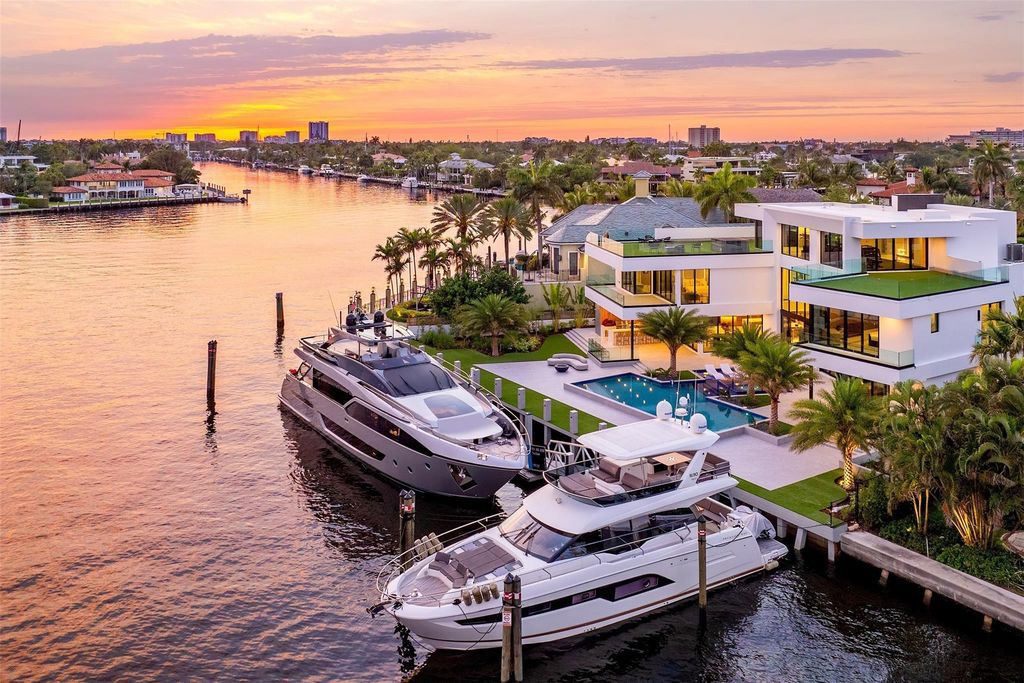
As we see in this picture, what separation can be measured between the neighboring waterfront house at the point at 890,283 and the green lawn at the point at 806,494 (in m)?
5.82

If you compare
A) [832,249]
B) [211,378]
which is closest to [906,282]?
[832,249]

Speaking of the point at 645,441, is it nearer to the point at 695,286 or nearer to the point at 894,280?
the point at 894,280

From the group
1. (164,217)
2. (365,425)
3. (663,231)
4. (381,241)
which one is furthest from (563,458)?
(164,217)

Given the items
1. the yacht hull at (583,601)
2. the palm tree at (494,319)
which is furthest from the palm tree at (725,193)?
the yacht hull at (583,601)

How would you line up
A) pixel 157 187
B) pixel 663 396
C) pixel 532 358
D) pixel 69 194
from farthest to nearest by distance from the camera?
pixel 157 187
pixel 69 194
pixel 532 358
pixel 663 396

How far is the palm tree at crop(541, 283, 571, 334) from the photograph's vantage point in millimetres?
56375

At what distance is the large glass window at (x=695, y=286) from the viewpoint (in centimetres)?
4719

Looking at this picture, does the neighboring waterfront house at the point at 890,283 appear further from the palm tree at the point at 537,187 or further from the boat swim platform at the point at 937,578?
the palm tree at the point at 537,187

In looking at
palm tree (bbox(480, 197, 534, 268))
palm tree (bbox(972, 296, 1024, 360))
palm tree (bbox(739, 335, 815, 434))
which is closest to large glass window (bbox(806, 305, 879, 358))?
palm tree (bbox(739, 335, 815, 434))

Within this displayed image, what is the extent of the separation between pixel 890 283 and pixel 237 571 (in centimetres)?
2602

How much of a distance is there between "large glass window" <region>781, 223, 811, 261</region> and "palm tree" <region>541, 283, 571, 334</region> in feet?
48.8

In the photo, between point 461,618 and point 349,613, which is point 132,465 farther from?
point 461,618

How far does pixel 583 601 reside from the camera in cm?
2488

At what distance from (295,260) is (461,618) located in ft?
274
